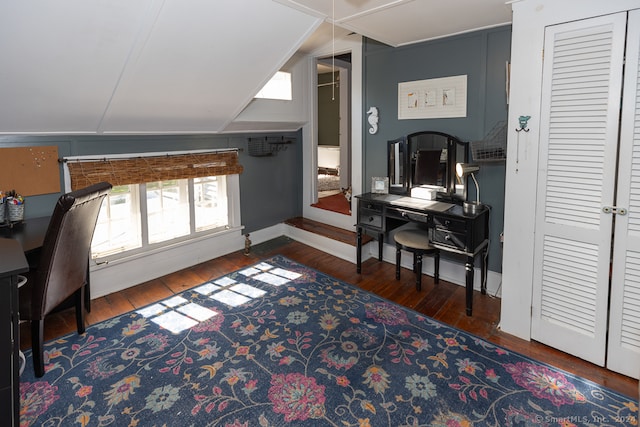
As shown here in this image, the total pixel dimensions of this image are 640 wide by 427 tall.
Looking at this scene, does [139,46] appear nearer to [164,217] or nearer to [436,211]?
[164,217]

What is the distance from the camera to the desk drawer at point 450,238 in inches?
120

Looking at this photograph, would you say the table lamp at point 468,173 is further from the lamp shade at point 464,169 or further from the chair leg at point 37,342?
the chair leg at point 37,342

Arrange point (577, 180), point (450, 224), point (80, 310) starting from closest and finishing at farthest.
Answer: point (577, 180), point (80, 310), point (450, 224)

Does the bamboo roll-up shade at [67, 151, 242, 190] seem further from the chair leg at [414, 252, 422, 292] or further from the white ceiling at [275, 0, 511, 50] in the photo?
the chair leg at [414, 252, 422, 292]

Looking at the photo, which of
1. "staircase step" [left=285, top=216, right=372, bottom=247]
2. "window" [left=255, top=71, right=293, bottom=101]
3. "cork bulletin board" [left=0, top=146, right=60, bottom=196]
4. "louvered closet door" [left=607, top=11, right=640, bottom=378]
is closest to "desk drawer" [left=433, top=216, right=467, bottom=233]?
"louvered closet door" [left=607, top=11, right=640, bottom=378]

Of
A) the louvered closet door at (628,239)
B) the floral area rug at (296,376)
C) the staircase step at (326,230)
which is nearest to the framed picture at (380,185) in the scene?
the staircase step at (326,230)

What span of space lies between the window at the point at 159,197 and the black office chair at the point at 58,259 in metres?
0.86

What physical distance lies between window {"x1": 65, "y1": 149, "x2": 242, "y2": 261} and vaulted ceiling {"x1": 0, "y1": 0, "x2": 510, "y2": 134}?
1.09 ft

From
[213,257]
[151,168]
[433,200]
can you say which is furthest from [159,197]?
[433,200]

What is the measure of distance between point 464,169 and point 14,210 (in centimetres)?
342

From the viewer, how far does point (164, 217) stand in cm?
395

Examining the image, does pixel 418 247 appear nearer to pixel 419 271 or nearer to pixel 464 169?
pixel 419 271

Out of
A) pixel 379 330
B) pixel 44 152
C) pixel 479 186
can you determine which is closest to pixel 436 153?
pixel 479 186

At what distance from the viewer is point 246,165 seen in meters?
4.56
